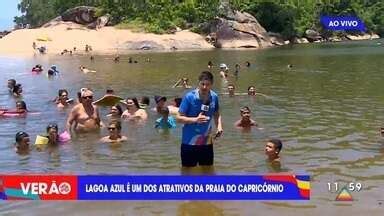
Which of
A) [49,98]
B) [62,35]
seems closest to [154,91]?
[49,98]

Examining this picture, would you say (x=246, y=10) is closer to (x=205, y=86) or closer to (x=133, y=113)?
(x=133, y=113)

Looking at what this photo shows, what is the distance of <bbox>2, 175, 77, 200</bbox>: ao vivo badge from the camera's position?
324 inches

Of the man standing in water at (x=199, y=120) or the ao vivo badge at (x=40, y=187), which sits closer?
the ao vivo badge at (x=40, y=187)

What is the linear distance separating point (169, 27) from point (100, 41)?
925cm

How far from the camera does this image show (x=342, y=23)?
85.0 m

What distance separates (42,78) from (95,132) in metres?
20.1

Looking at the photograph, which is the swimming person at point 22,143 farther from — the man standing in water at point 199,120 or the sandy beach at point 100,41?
the sandy beach at point 100,41

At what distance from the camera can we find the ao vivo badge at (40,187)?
8.24m

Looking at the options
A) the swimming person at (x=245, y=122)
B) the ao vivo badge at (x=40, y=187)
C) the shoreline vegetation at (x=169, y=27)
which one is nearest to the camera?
the ao vivo badge at (x=40, y=187)

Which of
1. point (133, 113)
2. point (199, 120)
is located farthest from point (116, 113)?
point (199, 120)

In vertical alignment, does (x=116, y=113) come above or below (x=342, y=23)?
below

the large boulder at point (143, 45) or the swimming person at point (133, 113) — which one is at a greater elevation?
the large boulder at point (143, 45)

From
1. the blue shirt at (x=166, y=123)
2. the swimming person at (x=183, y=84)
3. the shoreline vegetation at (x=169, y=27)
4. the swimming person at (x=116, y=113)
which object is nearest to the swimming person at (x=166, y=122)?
the blue shirt at (x=166, y=123)

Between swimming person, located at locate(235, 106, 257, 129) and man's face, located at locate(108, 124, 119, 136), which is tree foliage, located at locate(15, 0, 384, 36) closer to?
swimming person, located at locate(235, 106, 257, 129)
